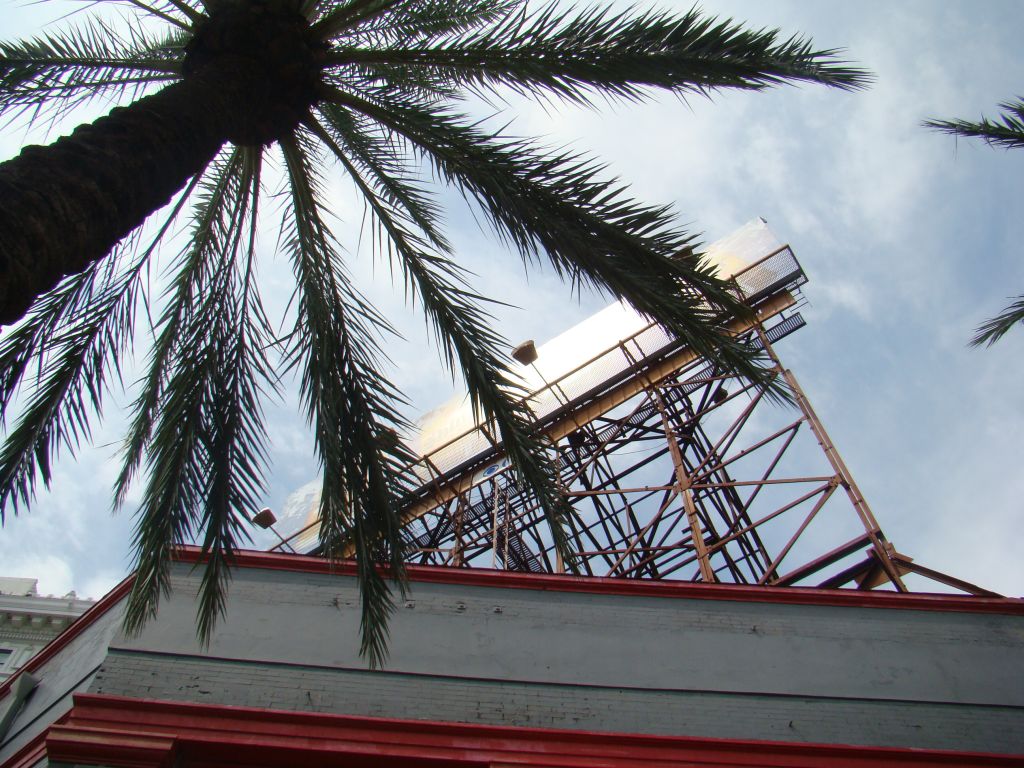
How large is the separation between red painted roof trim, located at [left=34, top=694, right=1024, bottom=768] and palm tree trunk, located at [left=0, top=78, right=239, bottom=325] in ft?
13.8

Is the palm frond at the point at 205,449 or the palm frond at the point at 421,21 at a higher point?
the palm frond at the point at 421,21

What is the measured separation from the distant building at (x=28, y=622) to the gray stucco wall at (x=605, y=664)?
16293 mm

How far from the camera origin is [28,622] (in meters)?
21.9

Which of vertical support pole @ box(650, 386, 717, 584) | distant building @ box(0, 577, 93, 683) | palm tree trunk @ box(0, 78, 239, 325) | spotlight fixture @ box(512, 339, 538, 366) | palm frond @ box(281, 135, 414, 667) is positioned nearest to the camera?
palm tree trunk @ box(0, 78, 239, 325)

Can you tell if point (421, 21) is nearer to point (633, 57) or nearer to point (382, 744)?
point (633, 57)

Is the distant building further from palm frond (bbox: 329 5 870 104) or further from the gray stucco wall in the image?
palm frond (bbox: 329 5 870 104)

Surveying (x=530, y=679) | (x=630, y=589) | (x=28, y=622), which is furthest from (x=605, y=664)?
(x=28, y=622)

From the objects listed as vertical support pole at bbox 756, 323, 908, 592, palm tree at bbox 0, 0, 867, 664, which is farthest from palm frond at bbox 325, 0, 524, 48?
vertical support pole at bbox 756, 323, 908, 592

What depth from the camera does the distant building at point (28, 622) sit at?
21.3m

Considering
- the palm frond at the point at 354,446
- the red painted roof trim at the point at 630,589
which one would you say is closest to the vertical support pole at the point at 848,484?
the red painted roof trim at the point at 630,589

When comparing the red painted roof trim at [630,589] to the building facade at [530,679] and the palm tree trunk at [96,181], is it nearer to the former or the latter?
the building facade at [530,679]

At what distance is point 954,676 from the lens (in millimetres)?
7707

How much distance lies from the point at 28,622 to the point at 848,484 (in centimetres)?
2084

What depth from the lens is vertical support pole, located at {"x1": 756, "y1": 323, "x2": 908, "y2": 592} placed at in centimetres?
988
